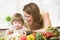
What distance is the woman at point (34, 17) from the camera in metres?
1.52

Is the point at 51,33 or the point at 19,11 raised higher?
the point at 19,11

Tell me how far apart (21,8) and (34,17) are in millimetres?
140

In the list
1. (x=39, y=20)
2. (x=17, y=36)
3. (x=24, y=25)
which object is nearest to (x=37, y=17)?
(x=39, y=20)

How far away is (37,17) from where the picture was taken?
59.9 inches

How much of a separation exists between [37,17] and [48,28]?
5.4 inches

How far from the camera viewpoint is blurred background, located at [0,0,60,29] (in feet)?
4.93

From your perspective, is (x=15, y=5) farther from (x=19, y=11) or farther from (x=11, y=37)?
(x=11, y=37)

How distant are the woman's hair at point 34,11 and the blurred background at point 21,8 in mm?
32

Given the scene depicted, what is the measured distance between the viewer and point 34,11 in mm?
1524

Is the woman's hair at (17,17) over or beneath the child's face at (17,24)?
over

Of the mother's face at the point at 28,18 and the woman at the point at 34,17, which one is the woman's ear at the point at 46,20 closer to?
the woman at the point at 34,17

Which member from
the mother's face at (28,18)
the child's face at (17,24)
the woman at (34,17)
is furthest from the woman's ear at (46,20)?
the child's face at (17,24)

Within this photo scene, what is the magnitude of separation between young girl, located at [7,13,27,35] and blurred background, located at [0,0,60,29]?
41mm

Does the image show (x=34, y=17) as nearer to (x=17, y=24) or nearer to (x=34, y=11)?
(x=34, y=11)
